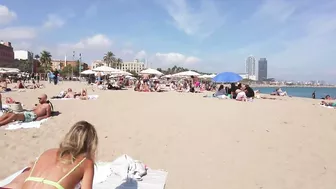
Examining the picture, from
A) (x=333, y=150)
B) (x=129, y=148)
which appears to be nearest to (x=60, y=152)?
(x=129, y=148)

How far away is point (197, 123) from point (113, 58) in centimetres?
8597

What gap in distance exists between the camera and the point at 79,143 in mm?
2145

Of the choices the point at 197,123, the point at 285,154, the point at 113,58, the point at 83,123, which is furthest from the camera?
the point at 113,58

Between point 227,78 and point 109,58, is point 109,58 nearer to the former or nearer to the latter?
point 109,58

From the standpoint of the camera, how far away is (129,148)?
5.09 metres

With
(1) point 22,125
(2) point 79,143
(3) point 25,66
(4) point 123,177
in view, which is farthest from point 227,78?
(3) point 25,66

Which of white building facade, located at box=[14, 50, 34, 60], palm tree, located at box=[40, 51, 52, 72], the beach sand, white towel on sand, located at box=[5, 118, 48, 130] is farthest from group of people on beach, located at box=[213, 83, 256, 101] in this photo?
white building facade, located at box=[14, 50, 34, 60]

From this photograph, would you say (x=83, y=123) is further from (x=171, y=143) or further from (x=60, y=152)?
(x=171, y=143)

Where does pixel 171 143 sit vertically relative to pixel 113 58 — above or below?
below

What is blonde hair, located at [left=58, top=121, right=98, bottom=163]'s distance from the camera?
2094mm

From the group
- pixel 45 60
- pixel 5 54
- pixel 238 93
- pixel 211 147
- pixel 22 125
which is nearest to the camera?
pixel 211 147

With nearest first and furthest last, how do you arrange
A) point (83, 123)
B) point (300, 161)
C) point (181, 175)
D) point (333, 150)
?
point (83, 123) < point (181, 175) < point (300, 161) < point (333, 150)

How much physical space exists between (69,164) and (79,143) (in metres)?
0.17

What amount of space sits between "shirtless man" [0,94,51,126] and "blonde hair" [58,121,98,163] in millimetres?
5283
